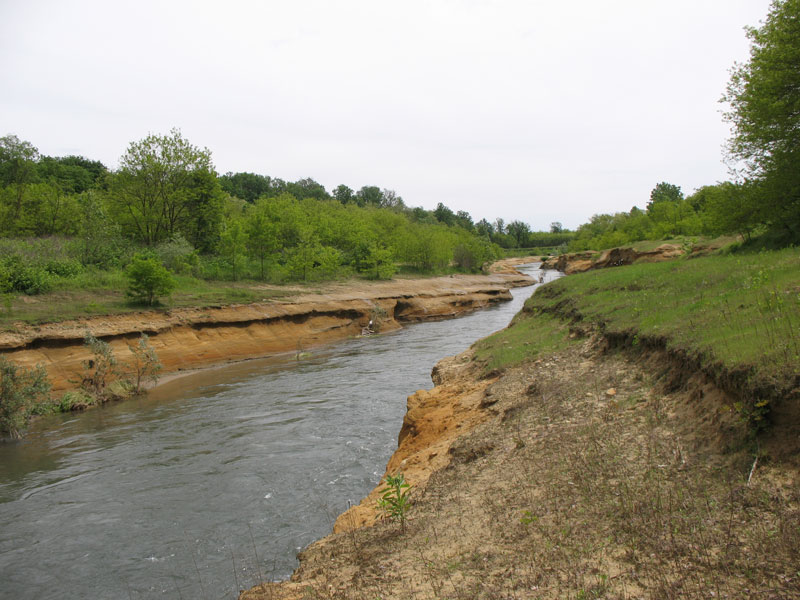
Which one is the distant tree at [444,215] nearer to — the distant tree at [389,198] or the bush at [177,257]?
the distant tree at [389,198]

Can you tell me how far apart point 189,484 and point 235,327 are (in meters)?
18.0

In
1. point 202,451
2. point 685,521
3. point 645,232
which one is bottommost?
point 202,451

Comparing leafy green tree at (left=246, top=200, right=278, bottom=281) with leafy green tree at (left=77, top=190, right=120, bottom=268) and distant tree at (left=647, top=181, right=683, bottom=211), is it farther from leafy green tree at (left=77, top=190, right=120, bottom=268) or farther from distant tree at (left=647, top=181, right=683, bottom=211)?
distant tree at (left=647, top=181, right=683, bottom=211)

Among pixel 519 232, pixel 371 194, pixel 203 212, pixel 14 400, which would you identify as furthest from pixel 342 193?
pixel 14 400

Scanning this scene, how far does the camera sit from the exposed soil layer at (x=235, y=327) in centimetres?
1878

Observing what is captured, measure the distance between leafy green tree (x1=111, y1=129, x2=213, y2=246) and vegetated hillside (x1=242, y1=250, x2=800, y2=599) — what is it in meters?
36.7

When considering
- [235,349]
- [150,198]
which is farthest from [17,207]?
[235,349]

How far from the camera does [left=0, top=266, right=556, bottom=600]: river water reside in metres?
7.18

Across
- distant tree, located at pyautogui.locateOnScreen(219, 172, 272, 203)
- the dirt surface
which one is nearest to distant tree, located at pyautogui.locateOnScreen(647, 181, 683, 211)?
distant tree, located at pyautogui.locateOnScreen(219, 172, 272, 203)

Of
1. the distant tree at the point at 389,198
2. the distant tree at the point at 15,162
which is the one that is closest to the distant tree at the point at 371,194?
the distant tree at the point at 389,198

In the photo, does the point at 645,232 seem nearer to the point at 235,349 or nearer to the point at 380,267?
the point at 380,267

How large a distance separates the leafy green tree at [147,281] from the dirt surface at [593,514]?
68.6ft

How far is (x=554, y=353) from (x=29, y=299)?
23403 mm

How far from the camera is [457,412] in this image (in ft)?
34.1
